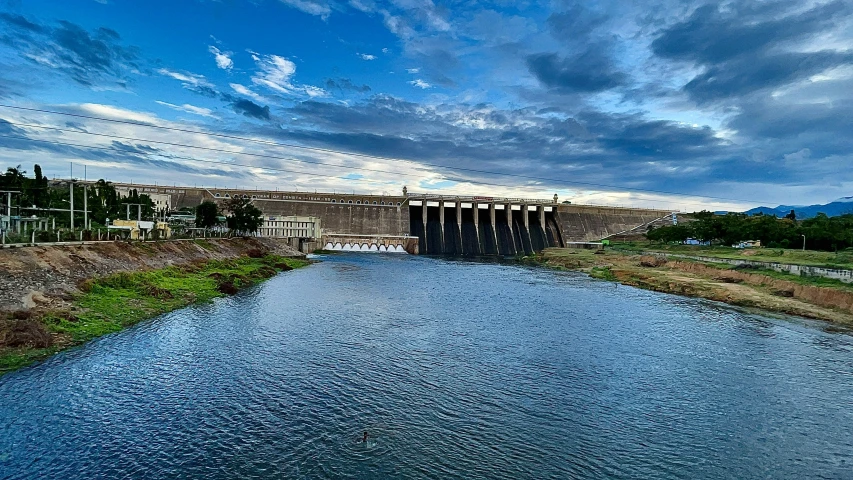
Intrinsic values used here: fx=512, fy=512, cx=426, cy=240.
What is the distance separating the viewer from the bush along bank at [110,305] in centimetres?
2103

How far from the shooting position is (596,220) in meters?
127

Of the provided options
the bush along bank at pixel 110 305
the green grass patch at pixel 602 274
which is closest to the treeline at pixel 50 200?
the bush along bank at pixel 110 305

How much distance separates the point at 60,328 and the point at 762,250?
73.7 m

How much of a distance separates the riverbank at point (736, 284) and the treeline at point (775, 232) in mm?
14779

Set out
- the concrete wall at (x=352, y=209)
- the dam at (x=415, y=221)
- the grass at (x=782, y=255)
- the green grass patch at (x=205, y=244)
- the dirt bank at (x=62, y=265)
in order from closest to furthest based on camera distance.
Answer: the dirt bank at (x=62, y=265), the grass at (x=782, y=255), the green grass patch at (x=205, y=244), the dam at (x=415, y=221), the concrete wall at (x=352, y=209)

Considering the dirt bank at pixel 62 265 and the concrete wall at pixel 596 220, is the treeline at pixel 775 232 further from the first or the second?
the dirt bank at pixel 62 265

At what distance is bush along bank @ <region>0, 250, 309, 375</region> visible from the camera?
2103cm

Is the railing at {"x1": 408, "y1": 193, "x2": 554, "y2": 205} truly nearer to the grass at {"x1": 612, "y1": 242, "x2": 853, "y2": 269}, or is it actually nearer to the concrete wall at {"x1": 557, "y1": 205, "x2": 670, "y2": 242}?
the concrete wall at {"x1": 557, "y1": 205, "x2": 670, "y2": 242}

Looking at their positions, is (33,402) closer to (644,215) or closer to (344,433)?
(344,433)

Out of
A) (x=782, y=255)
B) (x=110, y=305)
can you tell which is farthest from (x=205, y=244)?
(x=782, y=255)

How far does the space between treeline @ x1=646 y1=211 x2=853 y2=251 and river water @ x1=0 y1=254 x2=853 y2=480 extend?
46.2 m

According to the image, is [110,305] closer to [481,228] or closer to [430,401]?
[430,401]

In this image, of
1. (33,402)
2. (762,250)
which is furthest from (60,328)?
(762,250)

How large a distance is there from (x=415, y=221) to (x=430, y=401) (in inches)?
3911
